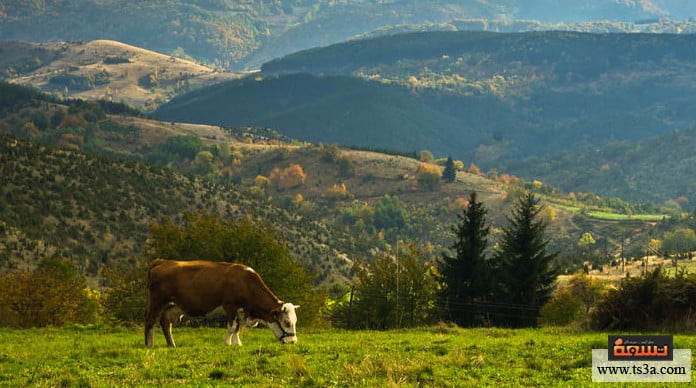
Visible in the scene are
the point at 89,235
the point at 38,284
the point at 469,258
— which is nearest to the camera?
the point at 38,284

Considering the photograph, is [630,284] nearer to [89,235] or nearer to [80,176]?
[89,235]

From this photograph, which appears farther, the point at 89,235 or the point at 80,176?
the point at 80,176

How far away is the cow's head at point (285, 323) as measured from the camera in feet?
86.4

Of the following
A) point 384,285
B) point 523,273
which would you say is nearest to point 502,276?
point 523,273

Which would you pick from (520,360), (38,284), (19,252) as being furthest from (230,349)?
(19,252)

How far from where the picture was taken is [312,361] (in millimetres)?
22562

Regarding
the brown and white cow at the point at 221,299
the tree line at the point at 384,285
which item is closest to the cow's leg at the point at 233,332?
the brown and white cow at the point at 221,299

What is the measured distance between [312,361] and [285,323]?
162 inches

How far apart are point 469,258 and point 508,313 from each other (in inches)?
293

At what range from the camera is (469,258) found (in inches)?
2817

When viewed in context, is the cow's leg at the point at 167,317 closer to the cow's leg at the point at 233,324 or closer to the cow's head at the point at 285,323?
the cow's leg at the point at 233,324

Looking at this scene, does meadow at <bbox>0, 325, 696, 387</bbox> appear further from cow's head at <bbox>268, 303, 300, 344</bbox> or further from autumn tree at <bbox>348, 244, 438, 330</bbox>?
autumn tree at <bbox>348, 244, 438, 330</bbox>

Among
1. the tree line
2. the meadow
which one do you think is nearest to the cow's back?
the meadow

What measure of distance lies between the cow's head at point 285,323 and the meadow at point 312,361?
1.91 ft
